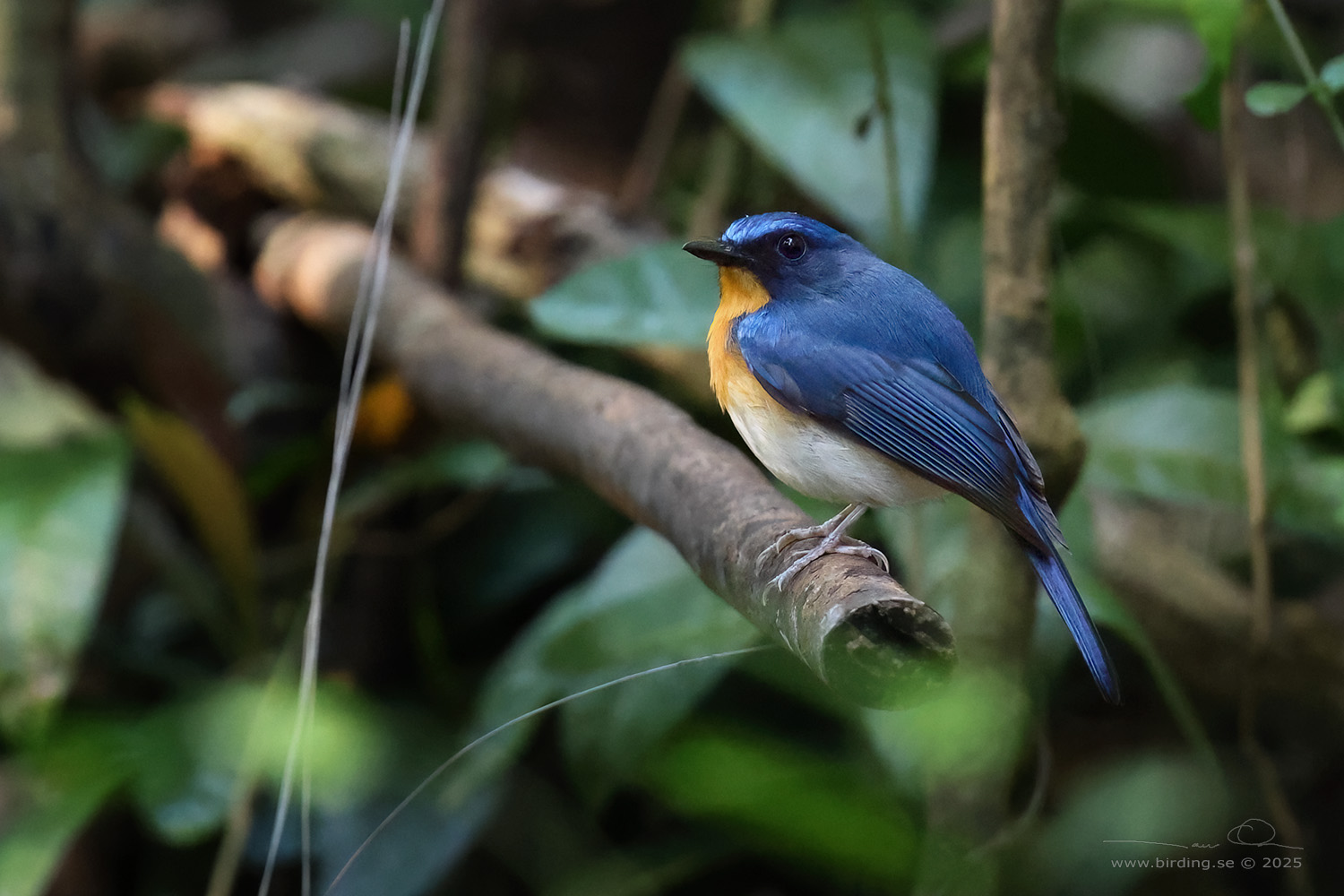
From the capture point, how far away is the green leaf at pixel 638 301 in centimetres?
195

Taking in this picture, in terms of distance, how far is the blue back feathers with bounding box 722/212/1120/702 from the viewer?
3.67 ft

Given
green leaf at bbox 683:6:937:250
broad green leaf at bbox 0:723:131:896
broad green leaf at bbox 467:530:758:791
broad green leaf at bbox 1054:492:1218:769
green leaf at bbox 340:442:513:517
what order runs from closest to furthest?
broad green leaf at bbox 1054:492:1218:769 → broad green leaf at bbox 467:530:758:791 → broad green leaf at bbox 0:723:131:896 → green leaf at bbox 683:6:937:250 → green leaf at bbox 340:442:513:517

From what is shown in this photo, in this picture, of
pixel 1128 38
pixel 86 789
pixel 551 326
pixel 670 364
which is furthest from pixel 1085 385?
pixel 1128 38

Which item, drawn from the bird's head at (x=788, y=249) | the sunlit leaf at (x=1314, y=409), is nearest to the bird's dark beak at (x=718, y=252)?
the bird's head at (x=788, y=249)

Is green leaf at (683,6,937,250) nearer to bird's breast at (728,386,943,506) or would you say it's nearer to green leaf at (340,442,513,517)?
bird's breast at (728,386,943,506)

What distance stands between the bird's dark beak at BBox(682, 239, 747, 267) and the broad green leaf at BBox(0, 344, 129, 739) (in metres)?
1.47

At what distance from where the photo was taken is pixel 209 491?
2.51 m

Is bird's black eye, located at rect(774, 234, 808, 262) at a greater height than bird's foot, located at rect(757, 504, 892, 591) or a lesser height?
greater

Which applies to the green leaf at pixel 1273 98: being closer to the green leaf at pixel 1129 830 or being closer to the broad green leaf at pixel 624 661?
the green leaf at pixel 1129 830

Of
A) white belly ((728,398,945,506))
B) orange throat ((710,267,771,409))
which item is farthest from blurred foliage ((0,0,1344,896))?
orange throat ((710,267,771,409))

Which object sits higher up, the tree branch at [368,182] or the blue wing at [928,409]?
the blue wing at [928,409]
